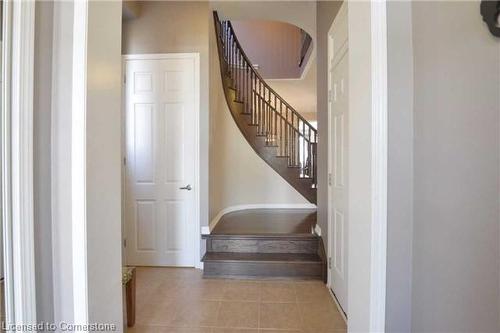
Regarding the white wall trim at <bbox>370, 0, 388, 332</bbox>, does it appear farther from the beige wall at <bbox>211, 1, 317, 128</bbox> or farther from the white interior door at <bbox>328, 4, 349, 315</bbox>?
the beige wall at <bbox>211, 1, 317, 128</bbox>

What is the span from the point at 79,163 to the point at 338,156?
6.50ft

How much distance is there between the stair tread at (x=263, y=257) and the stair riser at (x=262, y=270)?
0.13 ft

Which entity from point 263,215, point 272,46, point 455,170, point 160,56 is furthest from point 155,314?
point 272,46

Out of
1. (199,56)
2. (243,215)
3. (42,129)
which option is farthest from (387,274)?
(243,215)

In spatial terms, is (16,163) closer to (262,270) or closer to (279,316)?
(279,316)

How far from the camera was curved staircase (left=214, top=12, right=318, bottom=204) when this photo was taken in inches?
194

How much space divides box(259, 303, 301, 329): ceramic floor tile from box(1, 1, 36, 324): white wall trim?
1652mm

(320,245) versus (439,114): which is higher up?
(439,114)

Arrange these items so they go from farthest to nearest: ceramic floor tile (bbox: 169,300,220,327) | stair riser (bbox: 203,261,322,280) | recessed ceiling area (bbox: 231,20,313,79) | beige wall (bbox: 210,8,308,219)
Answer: recessed ceiling area (bbox: 231,20,313,79), beige wall (bbox: 210,8,308,219), stair riser (bbox: 203,261,322,280), ceramic floor tile (bbox: 169,300,220,327)

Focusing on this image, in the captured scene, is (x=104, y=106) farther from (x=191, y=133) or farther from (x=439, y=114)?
(x=191, y=133)

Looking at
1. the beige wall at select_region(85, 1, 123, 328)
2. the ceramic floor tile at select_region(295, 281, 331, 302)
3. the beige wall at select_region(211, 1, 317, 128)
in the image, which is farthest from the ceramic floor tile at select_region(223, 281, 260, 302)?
the beige wall at select_region(211, 1, 317, 128)

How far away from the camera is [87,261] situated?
1023mm

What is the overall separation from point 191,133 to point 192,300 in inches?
71.3

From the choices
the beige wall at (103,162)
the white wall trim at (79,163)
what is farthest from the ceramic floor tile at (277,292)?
the white wall trim at (79,163)
